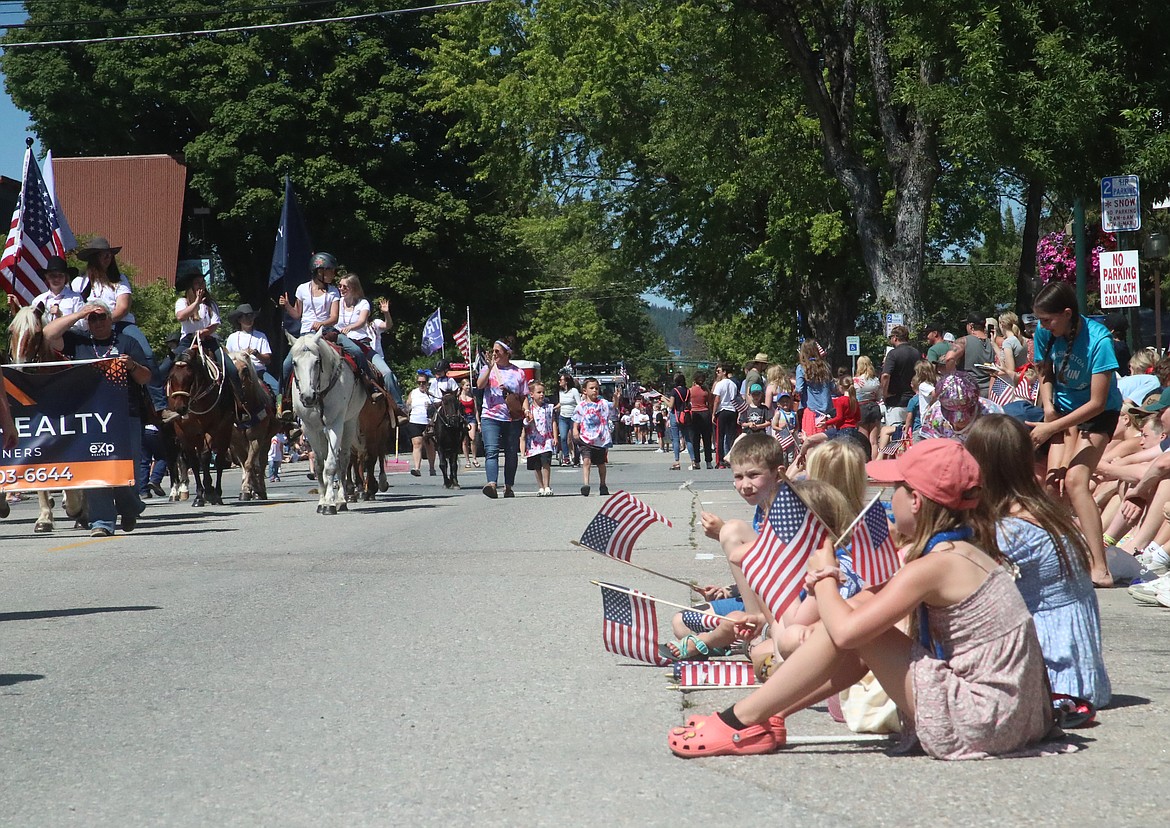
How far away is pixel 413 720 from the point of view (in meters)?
6.09

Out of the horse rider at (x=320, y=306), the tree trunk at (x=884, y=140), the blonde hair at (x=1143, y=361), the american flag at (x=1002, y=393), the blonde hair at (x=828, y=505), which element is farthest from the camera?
the tree trunk at (x=884, y=140)

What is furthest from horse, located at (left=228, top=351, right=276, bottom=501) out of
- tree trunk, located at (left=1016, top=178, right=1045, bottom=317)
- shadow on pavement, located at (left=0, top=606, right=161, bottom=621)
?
tree trunk, located at (left=1016, top=178, right=1045, bottom=317)

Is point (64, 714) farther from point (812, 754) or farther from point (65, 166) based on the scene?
point (65, 166)

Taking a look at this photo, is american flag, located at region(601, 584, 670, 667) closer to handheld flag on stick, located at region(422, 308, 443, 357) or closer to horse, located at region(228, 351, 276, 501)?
horse, located at region(228, 351, 276, 501)

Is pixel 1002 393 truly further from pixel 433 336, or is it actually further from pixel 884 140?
pixel 433 336

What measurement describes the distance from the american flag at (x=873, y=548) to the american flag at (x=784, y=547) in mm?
183

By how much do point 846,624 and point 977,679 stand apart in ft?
1.71

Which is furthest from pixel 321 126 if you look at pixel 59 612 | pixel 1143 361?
pixel 59 612

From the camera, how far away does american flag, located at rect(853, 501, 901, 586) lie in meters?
5.62

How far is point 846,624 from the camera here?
16.4 ft

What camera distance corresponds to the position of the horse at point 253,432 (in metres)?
20.3

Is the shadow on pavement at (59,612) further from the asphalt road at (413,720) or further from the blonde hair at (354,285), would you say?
the blonde hair at (354,285)

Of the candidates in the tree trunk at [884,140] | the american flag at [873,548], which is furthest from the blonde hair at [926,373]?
the american flag at [873,548]

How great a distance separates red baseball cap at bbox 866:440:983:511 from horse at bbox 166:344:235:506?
47.4 ft
